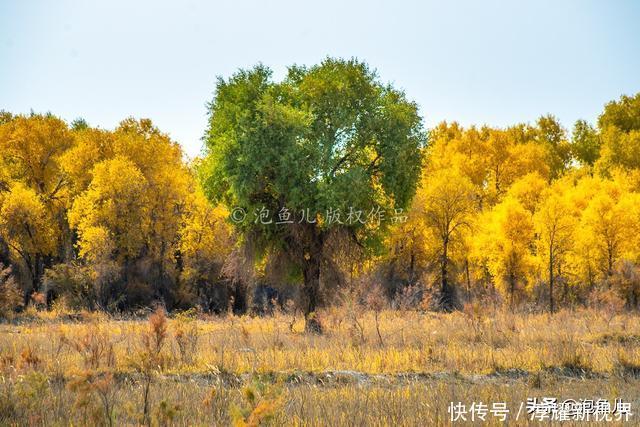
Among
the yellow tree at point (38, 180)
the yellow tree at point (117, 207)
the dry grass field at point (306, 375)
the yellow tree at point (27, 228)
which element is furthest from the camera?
the yellow tree at point (38, 180)

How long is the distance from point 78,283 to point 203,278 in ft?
25.7

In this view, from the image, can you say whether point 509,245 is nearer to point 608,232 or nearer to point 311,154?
point 608,232

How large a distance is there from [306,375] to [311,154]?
1054 cm

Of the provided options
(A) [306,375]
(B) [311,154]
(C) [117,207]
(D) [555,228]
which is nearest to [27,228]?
(C) [117,207]

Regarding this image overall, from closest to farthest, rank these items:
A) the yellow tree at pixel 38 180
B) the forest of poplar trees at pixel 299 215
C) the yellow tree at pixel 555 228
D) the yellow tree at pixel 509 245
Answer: the forest of poplar trees at pixel 299 215, the yellow tree at pixel 38 180, the yellow tree at pixel 555 228, the yellow tree at pixel 509 245

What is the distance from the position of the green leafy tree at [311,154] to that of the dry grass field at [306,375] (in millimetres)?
4641

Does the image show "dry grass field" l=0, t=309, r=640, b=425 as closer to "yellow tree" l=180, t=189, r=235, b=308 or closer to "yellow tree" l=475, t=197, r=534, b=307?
"yellow tree" l=180, t=189, r=235, b=308

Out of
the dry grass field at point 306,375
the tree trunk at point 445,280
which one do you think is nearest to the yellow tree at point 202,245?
the tree trunk at point 445,280

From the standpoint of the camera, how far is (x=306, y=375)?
10.6m

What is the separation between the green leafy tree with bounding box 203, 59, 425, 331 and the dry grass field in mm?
4641

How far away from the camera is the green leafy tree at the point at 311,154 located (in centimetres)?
1947

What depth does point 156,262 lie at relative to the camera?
117 ft

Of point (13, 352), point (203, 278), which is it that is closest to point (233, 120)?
point (13, 352)

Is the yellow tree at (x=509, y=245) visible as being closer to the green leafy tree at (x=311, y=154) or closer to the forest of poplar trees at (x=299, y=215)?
the forest of poplar trees at (x=299, y=215)
